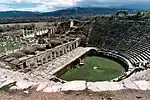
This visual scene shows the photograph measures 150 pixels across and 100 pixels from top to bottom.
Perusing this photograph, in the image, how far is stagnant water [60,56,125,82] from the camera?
87.4 ft

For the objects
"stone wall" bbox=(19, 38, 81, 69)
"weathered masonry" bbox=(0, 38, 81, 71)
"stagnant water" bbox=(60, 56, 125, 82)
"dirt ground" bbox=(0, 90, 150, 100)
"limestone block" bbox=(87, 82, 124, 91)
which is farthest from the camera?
"stone wall" bbox=(19, 38, 81, 69)

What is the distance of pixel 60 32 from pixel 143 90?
47.2 m

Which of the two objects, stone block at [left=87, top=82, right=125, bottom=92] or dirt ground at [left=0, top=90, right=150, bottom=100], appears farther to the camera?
stone block at [left=87, top=82, right=125, bottom=92]

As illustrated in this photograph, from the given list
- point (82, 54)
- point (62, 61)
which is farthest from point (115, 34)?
point (62, 61)

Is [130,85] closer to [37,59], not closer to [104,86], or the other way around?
[104,86]

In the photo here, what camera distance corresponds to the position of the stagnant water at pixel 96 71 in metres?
26.6

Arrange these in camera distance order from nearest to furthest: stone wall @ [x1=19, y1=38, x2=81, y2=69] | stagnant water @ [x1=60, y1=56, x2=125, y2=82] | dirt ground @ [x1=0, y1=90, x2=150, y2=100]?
dirt ground @ [x1=0, y1=90, x2=150, y2=100]
stagnant water @ [x1=60, y1=56, x2=125, y2=82]
stone wall @ [x1=19, y1=38, x2=81, y2=69]

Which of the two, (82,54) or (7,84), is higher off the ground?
(7,84)

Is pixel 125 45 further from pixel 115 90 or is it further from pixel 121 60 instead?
pixel 115 90

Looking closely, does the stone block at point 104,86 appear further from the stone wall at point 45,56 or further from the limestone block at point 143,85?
the stone wall at point 45,56

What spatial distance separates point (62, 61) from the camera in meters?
32.3

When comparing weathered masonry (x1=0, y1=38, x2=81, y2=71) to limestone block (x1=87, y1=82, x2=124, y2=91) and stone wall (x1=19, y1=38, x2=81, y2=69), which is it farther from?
limestone block (x1=87, y1=82, x2=124, y2=91)

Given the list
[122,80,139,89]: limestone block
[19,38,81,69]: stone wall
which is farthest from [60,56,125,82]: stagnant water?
[122,80,139,89]: limestone block

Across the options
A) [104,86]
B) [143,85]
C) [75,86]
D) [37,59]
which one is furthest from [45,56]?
[143,85]
